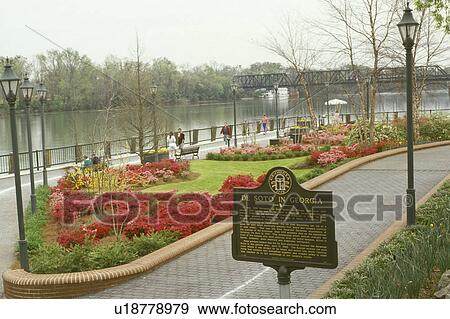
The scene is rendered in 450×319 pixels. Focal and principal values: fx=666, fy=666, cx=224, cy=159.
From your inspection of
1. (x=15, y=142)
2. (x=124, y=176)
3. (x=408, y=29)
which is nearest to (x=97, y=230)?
(x=15, y=142)

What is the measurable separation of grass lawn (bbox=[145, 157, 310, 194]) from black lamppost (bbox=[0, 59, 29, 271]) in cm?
686

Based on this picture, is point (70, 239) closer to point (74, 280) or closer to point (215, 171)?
point (74, 280)

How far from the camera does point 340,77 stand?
28047 millimetres

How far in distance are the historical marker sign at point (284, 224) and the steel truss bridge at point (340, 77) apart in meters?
17.6

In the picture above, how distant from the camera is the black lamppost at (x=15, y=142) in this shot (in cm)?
889

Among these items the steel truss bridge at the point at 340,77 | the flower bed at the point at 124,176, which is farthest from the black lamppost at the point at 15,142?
the steel truss bridge at the point at 340,77

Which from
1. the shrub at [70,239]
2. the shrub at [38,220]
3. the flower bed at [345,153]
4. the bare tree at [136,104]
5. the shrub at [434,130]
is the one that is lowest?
the shrub at [38,220]

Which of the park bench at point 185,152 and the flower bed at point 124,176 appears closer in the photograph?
the flower bed at point 124,176

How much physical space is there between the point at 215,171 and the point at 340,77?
10726mm

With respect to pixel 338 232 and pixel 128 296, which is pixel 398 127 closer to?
pixel 338 232

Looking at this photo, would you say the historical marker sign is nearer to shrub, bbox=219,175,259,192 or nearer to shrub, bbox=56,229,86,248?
shrub, bbox=56,229,86,248

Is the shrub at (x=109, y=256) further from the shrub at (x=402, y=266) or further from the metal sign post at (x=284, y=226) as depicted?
the shrub at (x=402, y=266)

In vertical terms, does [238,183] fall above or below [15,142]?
below

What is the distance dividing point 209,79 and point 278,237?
26.3 meters
